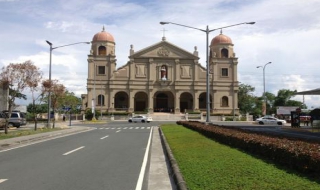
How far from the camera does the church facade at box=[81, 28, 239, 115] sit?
72.6 meters

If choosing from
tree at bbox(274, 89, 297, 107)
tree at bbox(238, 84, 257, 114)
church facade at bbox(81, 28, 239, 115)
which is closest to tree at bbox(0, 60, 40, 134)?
church facade at bbox(81, 28, 239, 115)

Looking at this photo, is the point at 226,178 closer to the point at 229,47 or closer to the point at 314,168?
the point at 314,168

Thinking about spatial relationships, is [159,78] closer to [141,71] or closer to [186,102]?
[141,71]

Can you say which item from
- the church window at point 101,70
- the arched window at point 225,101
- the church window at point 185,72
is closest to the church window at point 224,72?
the arched window at point 225,101

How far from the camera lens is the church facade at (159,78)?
7256 centimetres

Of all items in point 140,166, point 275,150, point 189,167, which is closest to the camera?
point 189,167

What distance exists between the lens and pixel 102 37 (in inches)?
2874

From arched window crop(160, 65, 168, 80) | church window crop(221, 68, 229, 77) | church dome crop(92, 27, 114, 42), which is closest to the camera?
church dome crop(92, 27, 114, 42)

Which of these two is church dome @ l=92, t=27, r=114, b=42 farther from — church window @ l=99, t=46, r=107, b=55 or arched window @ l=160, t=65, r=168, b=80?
arched window @ l=160, t=65, r=168, b=80

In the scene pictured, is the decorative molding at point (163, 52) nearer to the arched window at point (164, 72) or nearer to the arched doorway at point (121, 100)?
the arched window at point (164, 72)

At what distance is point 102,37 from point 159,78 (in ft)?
47.2

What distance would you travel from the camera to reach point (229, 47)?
7644cm

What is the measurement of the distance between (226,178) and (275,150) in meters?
2.78

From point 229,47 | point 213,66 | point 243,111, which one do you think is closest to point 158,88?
point 213,66
